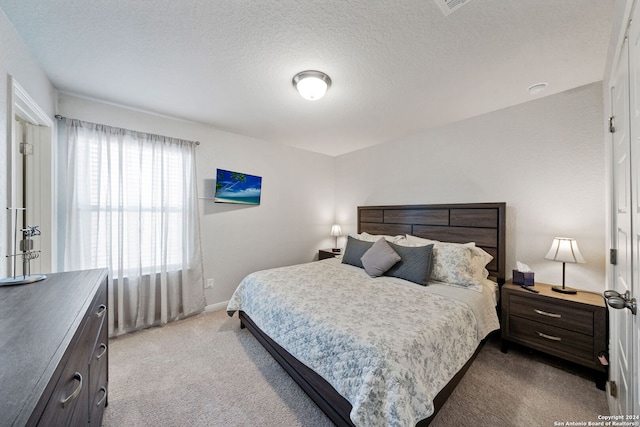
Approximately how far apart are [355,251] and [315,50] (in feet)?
7.17

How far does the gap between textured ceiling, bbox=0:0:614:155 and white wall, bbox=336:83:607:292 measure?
0.75 ft

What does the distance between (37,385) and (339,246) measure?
4195mm

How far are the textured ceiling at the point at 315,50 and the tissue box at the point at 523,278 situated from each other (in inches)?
67.5

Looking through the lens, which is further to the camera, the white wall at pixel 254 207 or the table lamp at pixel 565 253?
the white wall at pixel 254 207

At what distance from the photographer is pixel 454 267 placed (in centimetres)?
231

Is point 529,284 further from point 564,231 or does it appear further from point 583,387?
point 583,387

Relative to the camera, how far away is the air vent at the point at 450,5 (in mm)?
1286

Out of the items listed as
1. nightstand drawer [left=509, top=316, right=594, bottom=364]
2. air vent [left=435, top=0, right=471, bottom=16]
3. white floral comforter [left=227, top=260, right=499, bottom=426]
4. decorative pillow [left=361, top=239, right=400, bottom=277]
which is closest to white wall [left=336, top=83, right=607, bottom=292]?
nightstand drawer [left=509, top=316, right=594, bottom=364]

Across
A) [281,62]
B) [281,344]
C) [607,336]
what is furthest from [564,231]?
[281,62]

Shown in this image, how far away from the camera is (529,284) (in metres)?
2.21

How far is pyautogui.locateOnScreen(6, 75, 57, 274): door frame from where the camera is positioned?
142 centimetres

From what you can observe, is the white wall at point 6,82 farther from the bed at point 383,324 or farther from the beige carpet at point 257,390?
the bed at point 383,324

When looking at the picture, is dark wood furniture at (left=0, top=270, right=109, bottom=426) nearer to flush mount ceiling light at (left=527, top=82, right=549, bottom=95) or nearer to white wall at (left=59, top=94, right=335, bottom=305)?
white wall at (left=59, top=94, right=335, bottom=305)

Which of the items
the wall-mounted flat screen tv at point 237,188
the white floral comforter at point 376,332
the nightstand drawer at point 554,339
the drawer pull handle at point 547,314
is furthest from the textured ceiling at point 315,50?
the nightstand drawer at point 554,339
